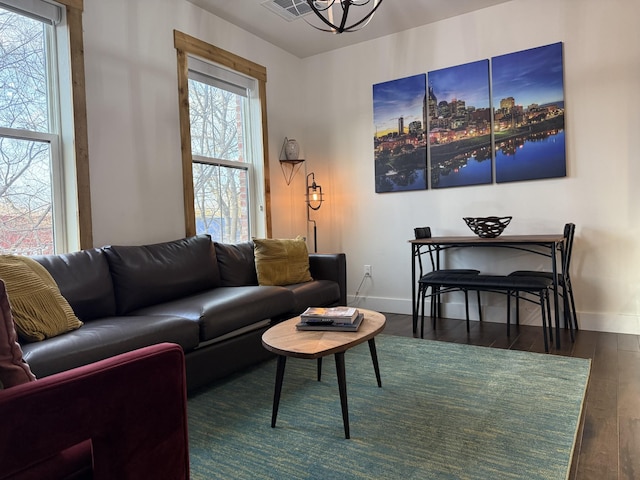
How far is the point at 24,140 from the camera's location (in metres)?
2.49

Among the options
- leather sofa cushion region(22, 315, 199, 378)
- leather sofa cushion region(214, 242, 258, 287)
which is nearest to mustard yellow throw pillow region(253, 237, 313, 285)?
leather sofa cushion region(214, 242, 258, 287)

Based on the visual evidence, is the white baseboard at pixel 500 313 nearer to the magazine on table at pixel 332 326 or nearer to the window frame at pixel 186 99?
the window frame at pixel 186 99

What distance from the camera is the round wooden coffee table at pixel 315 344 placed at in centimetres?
171

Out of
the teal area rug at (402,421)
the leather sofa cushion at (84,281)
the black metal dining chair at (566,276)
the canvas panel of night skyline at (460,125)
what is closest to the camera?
the teal area rug at (402,421)

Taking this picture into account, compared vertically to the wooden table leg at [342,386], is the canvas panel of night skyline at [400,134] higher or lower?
higher

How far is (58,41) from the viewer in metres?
2.63

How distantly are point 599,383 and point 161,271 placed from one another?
2.64 metres

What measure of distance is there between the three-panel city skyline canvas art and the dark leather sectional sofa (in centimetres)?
162

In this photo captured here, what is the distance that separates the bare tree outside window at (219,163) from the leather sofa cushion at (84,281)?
3.90 ft

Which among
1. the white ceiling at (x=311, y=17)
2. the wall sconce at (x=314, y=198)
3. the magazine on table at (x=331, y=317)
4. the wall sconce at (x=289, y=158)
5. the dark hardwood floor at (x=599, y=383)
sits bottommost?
the dark hardwood floor at (x=599, y=383)

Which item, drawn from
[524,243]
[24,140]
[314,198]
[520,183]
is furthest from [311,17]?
[524,243]

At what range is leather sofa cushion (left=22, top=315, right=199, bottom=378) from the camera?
1629 mm

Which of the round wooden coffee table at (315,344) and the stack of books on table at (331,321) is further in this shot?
the stack of books on table at (331,321)

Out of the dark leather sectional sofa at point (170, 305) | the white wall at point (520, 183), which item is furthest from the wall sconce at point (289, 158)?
the dark leather sectional sofa at point (170, 305)
